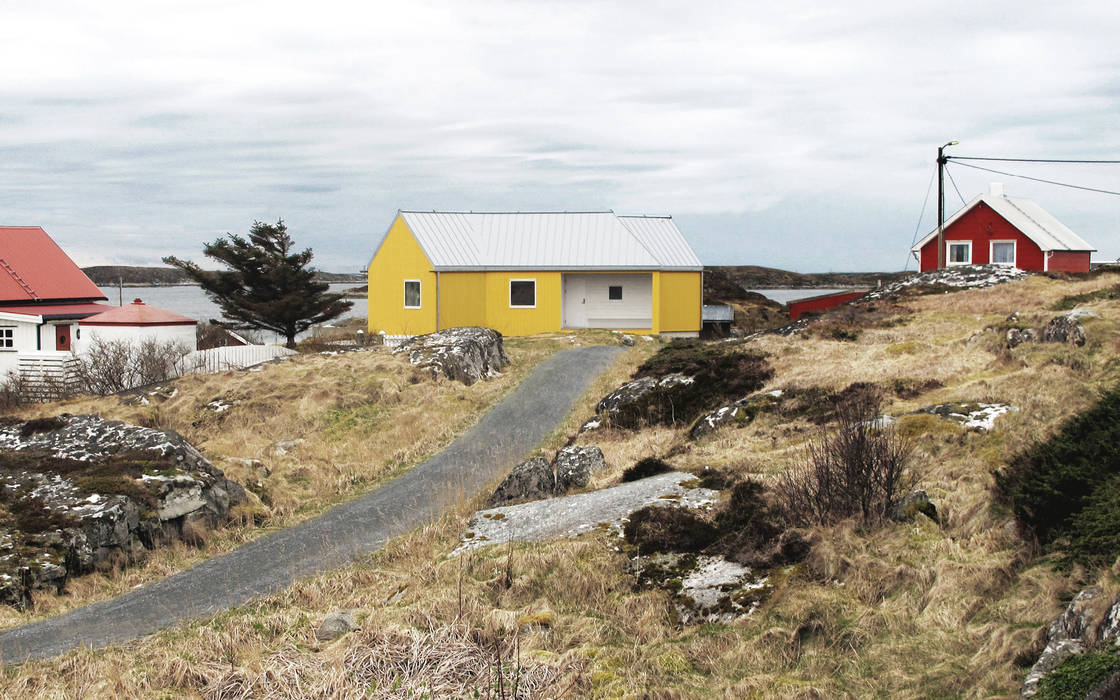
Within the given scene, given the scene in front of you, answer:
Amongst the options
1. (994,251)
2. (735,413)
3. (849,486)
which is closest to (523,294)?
(994,251)

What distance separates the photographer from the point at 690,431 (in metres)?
16.4

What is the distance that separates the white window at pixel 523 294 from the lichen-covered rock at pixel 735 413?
67.7 feet

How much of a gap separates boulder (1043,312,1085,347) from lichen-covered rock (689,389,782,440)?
16.2 ft

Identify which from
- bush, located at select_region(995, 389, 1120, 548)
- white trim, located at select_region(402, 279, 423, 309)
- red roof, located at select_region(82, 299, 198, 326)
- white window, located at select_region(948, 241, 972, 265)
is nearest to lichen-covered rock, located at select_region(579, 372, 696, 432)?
bush, located at select_region(995, 389, 1120, 548)

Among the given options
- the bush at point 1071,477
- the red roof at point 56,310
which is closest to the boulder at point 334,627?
the bush at point 1071,477

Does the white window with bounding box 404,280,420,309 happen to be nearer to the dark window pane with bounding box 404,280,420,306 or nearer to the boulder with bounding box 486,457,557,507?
the dark window pane with bounding box 404,280,420,306

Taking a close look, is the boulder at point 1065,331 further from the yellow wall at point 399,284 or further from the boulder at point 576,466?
the yellow wall at point 399,284

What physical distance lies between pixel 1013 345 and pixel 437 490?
1089 cm

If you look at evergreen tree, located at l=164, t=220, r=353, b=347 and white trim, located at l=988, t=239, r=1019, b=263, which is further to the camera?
evergreen tree, located at l=164, t=220, r=353, b=347

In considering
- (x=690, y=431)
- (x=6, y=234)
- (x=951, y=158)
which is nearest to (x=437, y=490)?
(x=690, y=431)

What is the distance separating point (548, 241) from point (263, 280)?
20915 millimetres

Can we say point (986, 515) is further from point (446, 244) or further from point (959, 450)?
point (446, 244)

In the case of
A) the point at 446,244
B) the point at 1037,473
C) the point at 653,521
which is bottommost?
the point at 653,521

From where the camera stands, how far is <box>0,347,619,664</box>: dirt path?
10.1 m
